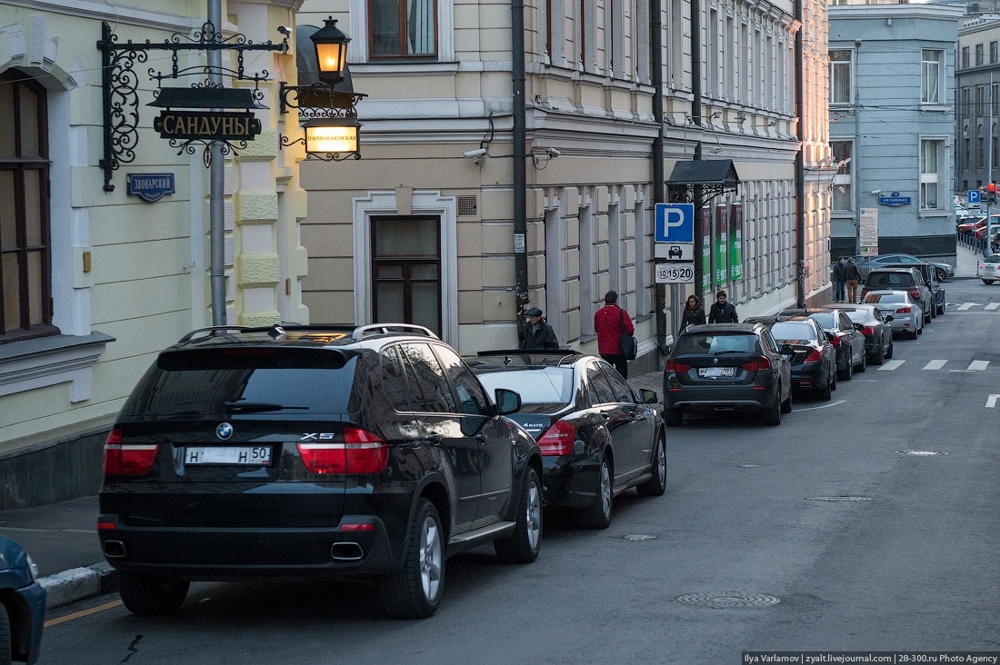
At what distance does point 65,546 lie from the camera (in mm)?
10742

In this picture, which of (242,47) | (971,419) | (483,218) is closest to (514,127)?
(483,218)

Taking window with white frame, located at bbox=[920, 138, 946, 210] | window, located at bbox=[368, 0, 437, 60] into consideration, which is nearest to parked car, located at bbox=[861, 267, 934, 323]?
window, located at bbox=[368, 0, 437, 60]

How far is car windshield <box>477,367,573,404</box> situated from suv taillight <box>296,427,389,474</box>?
4.60 m

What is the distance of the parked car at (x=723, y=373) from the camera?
22.0m

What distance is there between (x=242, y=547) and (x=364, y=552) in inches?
25.9

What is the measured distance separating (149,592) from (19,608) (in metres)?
1.89

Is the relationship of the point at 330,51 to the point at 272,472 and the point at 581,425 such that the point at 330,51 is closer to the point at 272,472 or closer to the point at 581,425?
the point at 581,425

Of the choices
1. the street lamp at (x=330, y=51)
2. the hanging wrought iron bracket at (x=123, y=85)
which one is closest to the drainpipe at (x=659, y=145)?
the street lamp at (x=330, y=51)

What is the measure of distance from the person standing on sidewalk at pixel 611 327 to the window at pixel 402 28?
4.78 meters

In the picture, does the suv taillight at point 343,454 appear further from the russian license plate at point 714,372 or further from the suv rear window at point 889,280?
the suv rear window at point 889,280

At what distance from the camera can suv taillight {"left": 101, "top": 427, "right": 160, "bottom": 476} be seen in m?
8.37

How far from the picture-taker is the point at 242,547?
26.9ft

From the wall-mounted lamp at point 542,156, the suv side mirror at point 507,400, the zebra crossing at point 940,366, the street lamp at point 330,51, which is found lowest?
the zebra crossing at point 940,366

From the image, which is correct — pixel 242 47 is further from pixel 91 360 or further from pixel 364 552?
pixel 364 552
